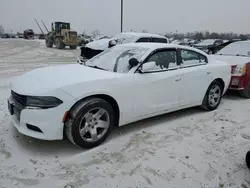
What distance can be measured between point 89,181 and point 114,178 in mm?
278

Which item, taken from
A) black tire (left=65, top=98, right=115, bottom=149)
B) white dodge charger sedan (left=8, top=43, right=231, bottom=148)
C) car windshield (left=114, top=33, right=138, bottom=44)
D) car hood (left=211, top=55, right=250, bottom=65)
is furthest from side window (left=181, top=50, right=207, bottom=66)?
car windshield (left=114, top=33, right=138, bottom=44)

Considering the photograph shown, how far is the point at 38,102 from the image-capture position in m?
2.84

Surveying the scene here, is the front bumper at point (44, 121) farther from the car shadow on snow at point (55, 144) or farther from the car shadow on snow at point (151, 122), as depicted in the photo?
the car shadow on snow at point (151, 122)

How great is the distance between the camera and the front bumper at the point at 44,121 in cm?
282

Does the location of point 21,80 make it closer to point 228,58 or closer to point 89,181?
point 89,181

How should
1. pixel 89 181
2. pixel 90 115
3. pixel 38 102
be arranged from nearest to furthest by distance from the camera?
pixel 89 181 < pixel 38 102 < pixel 90 115

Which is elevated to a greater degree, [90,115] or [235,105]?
[90,115]

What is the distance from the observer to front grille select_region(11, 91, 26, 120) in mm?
2953

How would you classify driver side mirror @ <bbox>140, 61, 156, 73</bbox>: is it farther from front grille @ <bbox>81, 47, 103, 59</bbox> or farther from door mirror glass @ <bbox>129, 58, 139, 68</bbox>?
front grille @ <bbox>81, 47, 103, 59</bbox>

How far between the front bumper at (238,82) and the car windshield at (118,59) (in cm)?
294

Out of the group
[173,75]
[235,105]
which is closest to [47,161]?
[173,75]

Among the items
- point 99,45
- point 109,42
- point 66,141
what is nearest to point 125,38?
point 109,42

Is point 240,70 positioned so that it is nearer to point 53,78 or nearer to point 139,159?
point 139,159

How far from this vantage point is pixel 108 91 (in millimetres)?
3201
